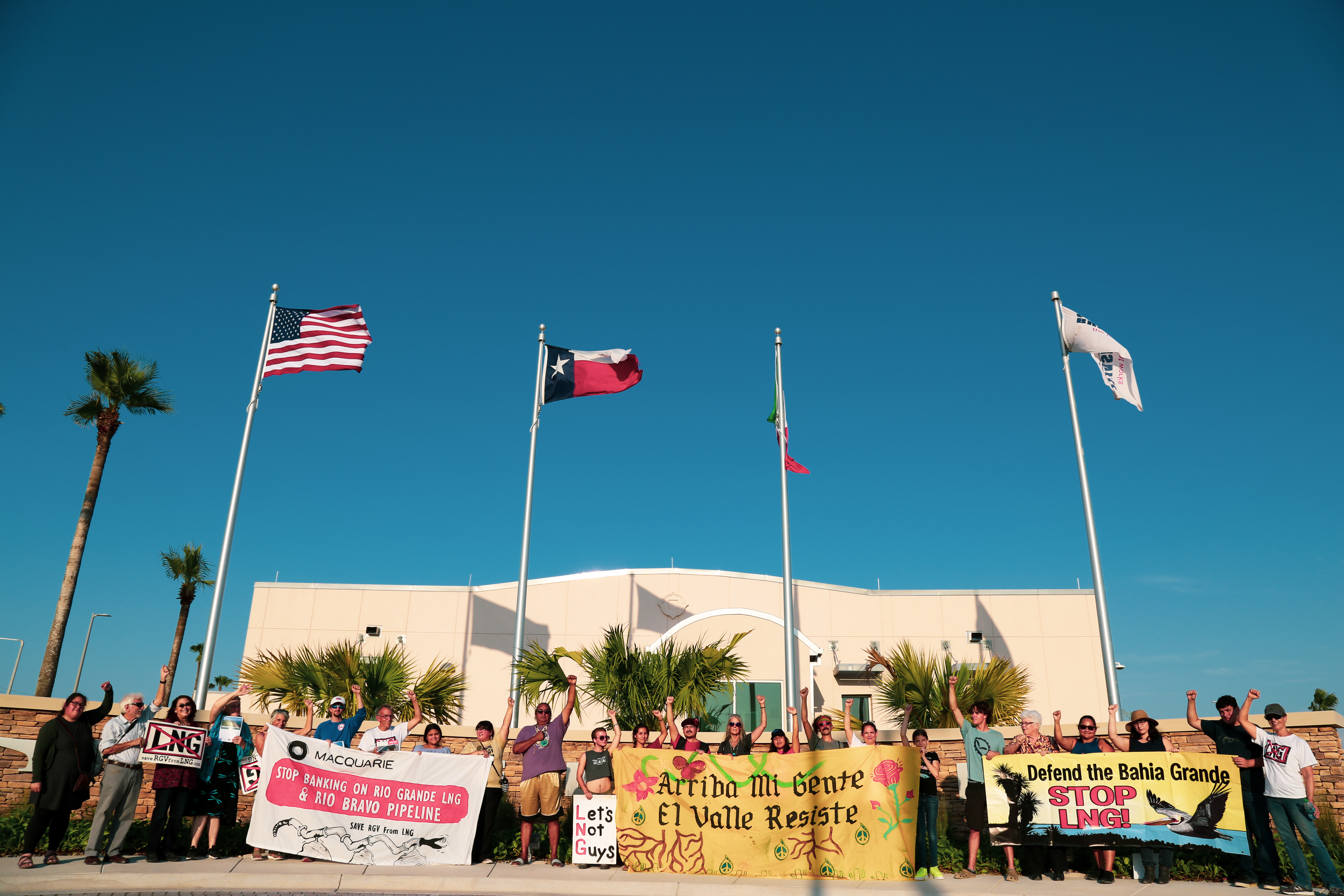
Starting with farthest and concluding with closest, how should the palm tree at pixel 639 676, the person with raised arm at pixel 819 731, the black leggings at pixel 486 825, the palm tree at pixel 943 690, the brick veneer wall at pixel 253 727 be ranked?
the palm tree at pixel 943 690 < the palm tree at pixel 639 676 < the brick veneer wall at pixel 253 727 < the black leggings at pixel 486 825 < the person with raised arm at pixel 819 731

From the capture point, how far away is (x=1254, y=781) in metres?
8.16

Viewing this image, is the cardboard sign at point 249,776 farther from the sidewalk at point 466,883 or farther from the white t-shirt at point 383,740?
the white t-shirt at point 383,740

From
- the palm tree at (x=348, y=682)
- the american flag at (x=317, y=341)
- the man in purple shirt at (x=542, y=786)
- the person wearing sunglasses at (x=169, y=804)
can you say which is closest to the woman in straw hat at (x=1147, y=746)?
the man in purple shirt at (x=542, y=786)

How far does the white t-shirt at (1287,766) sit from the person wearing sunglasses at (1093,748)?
1346 millimetres

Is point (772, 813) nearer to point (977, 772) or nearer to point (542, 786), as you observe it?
point (977, 772)

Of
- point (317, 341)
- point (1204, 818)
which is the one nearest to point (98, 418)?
point (317, 341)

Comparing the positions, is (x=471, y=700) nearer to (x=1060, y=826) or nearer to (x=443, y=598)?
(x=443, y=598)

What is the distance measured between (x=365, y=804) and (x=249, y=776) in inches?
52.7

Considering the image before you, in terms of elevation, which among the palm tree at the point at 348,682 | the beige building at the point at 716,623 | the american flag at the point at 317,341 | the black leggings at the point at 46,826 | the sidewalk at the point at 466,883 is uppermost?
the american flag at the point at 317,341

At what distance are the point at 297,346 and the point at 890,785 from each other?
513 inches

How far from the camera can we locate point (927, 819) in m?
8.71

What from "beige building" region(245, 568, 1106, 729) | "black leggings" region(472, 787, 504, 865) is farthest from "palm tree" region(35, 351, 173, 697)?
"black leggings" region(472, 787, 504, 865)

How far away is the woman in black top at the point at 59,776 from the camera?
8.09m

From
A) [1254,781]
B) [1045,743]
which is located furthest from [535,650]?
[1254,781]
